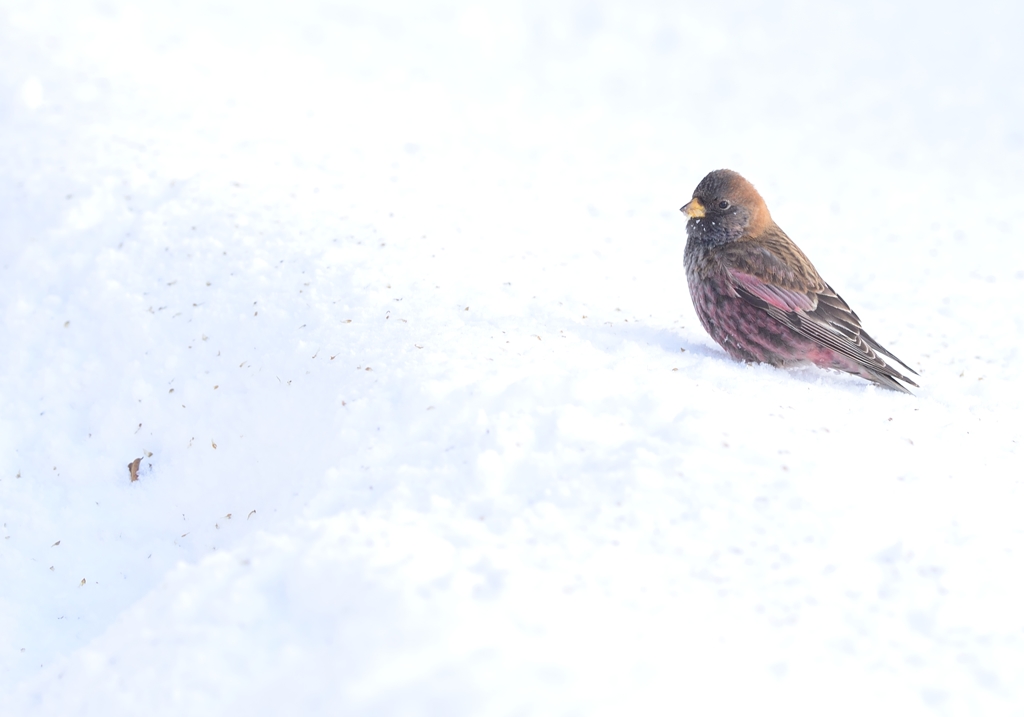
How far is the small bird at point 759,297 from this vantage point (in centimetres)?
485

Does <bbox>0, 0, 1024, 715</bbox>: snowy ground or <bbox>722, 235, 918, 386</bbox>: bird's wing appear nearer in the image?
<bbox>0, 0, 1024, 715</bbox>: snowy ground

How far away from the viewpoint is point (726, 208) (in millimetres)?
5066

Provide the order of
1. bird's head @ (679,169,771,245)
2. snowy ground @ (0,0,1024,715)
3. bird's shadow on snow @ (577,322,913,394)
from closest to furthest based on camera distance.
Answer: snowy ground @ (0,0,1024,715) < bird's shadow on snow @ (577,322,913,394) < bird's head @ (679,169,771,245)

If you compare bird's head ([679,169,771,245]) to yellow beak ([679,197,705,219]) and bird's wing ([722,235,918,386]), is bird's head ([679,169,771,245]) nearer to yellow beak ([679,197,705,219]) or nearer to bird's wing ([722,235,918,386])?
yellow beak ([679,197,705,219])

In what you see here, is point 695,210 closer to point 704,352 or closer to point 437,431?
point 704,352

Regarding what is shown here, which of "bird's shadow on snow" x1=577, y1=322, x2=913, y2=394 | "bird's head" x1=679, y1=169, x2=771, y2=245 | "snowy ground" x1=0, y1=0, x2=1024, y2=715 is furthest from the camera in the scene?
"bird's head" x1=679, y1=169, x2=771, y2=245

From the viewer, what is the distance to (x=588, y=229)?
7793mm

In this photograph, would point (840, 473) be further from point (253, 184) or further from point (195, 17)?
point (195, 17)

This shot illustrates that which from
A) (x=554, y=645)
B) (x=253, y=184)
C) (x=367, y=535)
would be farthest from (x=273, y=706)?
(x=253, y=184)

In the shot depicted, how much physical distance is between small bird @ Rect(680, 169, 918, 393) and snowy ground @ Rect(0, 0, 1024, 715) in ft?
0.59

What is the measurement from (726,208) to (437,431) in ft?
7.46

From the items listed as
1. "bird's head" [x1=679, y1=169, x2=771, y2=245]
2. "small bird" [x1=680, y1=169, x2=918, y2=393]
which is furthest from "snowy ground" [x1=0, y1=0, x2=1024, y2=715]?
"bird's head" [x1=679, y1=169, x2=771, y2=245]

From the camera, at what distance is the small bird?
485 centimetres

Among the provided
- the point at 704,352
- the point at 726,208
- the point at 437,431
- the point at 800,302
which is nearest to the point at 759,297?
the point at 800,302
